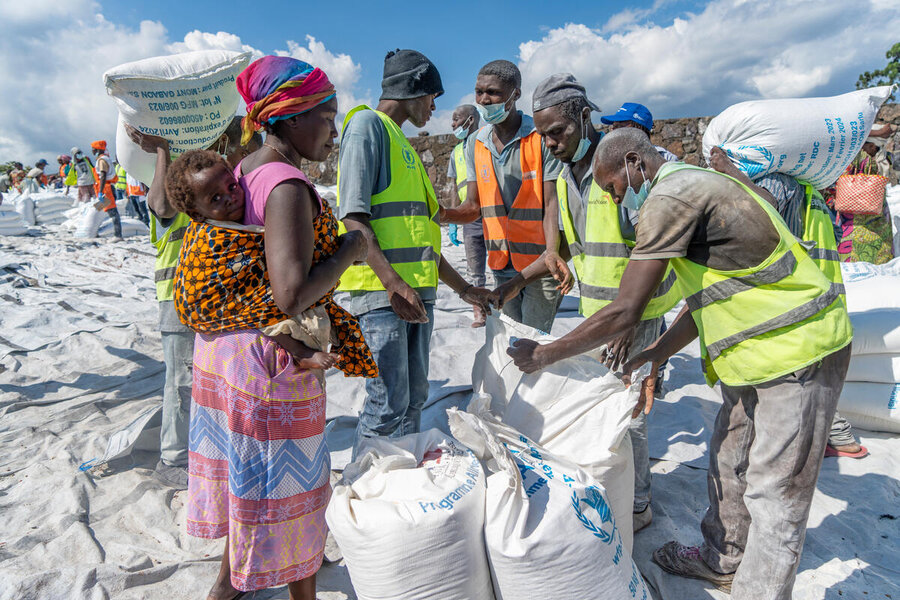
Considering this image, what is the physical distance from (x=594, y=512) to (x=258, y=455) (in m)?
0.90

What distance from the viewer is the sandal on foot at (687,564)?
1.83 metres

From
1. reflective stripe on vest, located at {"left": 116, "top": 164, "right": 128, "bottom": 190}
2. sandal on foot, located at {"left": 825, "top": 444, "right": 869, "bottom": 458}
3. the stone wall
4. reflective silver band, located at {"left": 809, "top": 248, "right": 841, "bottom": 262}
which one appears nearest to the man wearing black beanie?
reflective silver band, located at {"left": 809, "top": 248, "right": 841, "bottom": 262}

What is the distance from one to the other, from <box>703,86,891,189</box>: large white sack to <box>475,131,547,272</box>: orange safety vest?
85cm

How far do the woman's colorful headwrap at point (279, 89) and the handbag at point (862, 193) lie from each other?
409 cm

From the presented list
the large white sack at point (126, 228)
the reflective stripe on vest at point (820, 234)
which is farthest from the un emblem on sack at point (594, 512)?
the large white sack at point (126, 228)

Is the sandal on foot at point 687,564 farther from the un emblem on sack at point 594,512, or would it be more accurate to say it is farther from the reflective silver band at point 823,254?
the reflective silver band at point 823,254

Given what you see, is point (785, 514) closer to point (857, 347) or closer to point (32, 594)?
point (857, 347)

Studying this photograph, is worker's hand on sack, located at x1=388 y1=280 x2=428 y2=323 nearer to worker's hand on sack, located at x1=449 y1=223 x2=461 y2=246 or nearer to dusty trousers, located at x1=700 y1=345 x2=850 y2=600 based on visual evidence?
dusty trousers, located at x1=700 y1=345 x2=850 y2=600

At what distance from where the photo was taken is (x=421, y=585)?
50.6 inches

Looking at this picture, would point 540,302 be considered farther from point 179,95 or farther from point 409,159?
point 179,95

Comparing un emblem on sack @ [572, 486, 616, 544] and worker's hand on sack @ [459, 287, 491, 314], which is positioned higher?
worker's hand on sack @ [459, 287, 491, 314]

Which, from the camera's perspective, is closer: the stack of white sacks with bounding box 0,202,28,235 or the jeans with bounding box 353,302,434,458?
the jeans with bounding box 353,302,434,458

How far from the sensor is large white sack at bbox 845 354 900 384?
9.22 ft

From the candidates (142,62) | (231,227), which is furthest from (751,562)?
(142,62)
